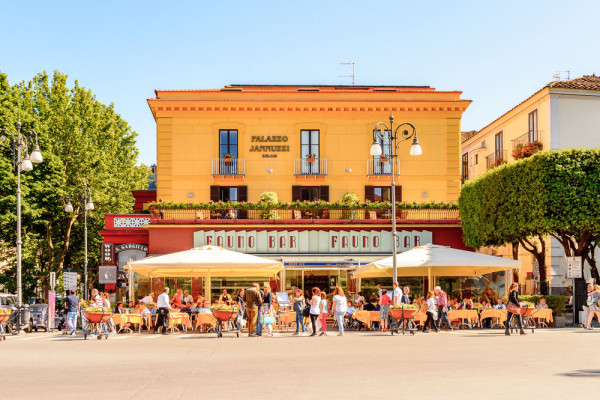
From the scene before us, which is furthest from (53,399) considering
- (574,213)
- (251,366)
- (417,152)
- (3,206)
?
(3,206)

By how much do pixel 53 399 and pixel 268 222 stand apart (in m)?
26.8

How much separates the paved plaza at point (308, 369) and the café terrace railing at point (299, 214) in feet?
52.8

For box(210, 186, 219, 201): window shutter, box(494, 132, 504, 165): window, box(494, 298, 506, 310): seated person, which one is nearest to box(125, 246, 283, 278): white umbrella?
box(494, 298, 506, 310): seated person

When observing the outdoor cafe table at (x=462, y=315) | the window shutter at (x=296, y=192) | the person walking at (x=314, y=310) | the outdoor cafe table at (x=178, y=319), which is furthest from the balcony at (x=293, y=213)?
the person walking at (x=314, y=310)

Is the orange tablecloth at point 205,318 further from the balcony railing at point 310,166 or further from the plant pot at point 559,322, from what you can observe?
the balcony railing at point 310,166

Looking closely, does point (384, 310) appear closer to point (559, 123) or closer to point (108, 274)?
point (108, 274)

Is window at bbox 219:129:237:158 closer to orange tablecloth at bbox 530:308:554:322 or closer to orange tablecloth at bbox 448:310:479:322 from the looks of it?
→ orange tablecloth at bbox 448:310:479:322

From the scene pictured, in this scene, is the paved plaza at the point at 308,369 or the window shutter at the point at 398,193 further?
the window shutter at the point at 398,193

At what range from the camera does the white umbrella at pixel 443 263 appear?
27609 millimetres

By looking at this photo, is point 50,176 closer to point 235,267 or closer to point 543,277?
point 235,267

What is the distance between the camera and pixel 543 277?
32812 mm

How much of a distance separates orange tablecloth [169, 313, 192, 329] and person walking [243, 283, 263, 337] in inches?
123

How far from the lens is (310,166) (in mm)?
39781

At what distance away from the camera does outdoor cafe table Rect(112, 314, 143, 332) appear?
86.5 feet
